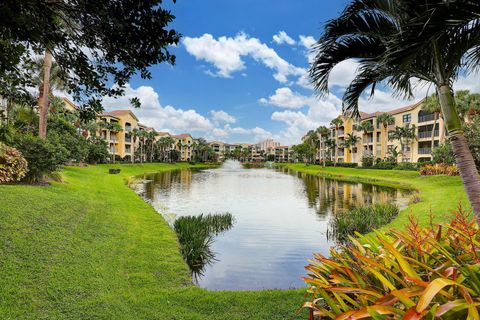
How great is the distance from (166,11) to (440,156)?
40474 millimetres

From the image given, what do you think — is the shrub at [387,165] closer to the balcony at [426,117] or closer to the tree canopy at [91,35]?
the balcony at [426,117]

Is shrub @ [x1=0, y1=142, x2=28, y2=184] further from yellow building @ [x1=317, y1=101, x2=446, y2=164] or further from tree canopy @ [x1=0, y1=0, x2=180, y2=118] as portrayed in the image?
yellow building @ [x1=317, y1=101, x2=446, y2=164]

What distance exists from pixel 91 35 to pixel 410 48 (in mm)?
4274

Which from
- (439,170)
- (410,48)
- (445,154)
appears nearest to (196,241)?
(410,48)

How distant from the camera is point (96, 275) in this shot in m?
6.98

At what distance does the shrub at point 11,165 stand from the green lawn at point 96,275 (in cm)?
301

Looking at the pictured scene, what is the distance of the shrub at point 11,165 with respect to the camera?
46.6 feet

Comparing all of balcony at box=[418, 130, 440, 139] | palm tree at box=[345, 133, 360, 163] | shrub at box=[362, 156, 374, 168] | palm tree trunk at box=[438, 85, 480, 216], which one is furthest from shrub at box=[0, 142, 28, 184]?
palm tree at box=[345, 133, 360, 163]

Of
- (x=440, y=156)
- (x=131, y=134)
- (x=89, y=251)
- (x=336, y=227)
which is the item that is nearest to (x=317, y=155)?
(x=131, y=134)

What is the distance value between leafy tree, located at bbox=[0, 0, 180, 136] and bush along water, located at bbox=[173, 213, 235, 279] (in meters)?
5.96

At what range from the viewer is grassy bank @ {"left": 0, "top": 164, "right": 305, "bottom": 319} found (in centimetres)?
551

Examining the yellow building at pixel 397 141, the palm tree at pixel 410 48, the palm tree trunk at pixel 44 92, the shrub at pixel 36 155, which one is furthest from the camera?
the yellow building at pixel 397 141

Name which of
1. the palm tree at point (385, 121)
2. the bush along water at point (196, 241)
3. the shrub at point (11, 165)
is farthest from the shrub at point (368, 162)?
the shrub at point (11, 165)

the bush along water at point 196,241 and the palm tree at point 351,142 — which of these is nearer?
the bush along water at point 196,241
